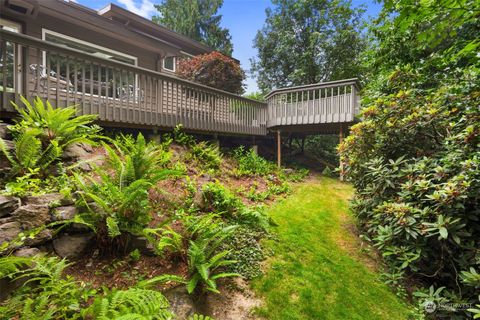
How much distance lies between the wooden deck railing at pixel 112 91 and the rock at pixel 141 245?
3.08 m

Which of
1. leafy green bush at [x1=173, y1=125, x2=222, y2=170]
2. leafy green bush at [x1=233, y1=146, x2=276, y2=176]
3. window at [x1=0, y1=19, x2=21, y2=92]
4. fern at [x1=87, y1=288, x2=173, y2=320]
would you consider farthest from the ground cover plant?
leafy green bush at [x1=233, y1=146, x2=276, y2=176]

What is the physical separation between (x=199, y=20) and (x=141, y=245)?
2260 cm

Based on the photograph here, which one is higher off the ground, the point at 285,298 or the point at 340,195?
the point at 340,195

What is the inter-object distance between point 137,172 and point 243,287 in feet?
6.45

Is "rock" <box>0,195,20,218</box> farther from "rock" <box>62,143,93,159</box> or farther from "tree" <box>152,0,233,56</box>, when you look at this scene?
"tree" <box>152,0,233,56</box>

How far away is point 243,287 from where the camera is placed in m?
2.73

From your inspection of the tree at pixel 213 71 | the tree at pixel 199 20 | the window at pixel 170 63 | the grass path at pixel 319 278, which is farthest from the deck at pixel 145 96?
the tree at pixel 199 20

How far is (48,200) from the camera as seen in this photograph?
8.95 feet

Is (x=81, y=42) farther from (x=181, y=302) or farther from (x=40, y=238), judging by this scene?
(x=181, y=302)

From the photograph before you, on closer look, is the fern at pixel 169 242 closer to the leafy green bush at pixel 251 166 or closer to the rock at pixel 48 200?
the rock at pixel 48 200

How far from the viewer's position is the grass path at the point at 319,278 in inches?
102

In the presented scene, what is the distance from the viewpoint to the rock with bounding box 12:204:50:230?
2422 millimetres

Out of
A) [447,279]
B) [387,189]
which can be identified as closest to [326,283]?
[447,279]

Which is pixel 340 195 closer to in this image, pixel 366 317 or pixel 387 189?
pixel 387 189
